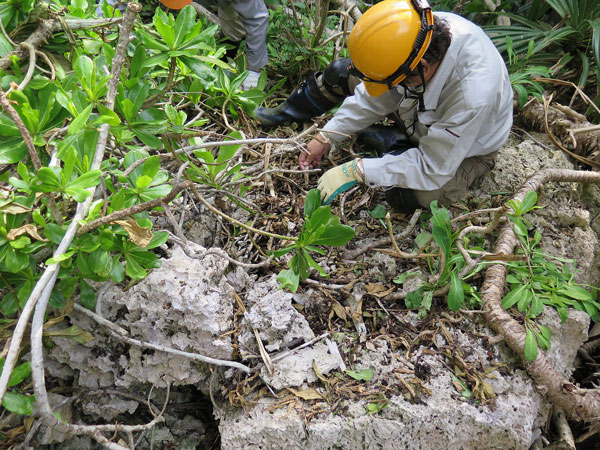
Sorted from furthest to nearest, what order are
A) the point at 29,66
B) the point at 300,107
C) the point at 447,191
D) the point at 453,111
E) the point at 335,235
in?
the point at 300,107, the point at 447,191, the point at 453,111, the point at 335,235, the point at 29,66

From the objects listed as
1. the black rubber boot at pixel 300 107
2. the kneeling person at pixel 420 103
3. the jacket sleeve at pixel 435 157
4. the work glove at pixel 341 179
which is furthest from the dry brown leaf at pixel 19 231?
the black rubber boot at pixel 300 107

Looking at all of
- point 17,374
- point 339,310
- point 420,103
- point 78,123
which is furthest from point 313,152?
point 17,374

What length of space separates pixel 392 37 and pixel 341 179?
0.69m

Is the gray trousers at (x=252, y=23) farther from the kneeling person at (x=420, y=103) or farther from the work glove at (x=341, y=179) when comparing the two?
the work glove at (x=341, y=179)

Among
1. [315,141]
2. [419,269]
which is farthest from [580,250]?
[315,141]

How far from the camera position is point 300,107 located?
8.89 feet

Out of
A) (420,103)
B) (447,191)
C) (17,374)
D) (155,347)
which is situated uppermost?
(420,103)

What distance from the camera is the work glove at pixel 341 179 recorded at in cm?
222

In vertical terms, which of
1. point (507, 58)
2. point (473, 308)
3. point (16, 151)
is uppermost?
point (16, 151)

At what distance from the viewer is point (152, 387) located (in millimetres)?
1699

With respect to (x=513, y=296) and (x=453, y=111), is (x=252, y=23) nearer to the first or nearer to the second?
(x=453, y=111)

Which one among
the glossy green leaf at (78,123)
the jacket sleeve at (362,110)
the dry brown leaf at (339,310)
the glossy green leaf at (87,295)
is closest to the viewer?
the glossy green leaf at (78,123)

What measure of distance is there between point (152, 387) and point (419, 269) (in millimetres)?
1225

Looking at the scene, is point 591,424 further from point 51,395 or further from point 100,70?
point 100,70
